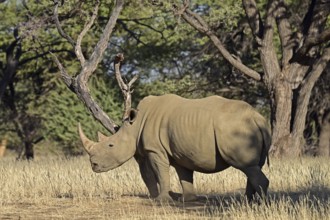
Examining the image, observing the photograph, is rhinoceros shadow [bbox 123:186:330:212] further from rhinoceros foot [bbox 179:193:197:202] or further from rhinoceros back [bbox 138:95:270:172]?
rhinoceros back [bbox 138:95:270:172]

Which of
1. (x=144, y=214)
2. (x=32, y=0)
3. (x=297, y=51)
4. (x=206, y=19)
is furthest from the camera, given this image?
(x=32, y=0)

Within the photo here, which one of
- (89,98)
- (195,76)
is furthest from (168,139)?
(195,76)

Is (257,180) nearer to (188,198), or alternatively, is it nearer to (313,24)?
(188,198)

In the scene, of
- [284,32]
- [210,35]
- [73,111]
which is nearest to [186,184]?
[210,35]

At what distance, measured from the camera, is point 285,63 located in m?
23.3

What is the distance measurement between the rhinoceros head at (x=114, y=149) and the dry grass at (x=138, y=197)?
549 millimetres

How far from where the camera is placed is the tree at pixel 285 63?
A: 2297cm

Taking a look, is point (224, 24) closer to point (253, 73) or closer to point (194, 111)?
point (253, 73)

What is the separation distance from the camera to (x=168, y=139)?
11.8m

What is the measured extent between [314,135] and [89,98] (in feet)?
60.6

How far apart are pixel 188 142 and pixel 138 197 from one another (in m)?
1.63

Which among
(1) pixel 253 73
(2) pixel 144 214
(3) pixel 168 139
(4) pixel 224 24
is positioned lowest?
(2) pixel 144 214

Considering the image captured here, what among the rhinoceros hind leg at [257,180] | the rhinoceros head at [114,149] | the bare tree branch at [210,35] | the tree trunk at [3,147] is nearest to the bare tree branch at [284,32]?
the bare tree branch at [210,35]

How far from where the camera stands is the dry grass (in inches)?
391
